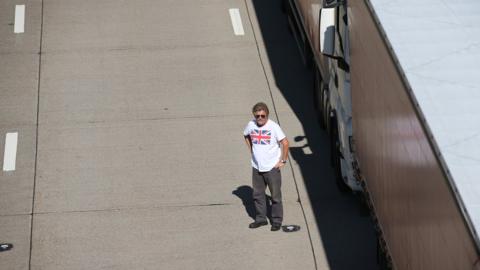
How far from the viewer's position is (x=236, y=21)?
19.4m

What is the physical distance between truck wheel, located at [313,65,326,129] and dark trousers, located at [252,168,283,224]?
8.02ft

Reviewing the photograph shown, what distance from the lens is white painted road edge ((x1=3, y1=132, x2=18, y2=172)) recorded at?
14.8m

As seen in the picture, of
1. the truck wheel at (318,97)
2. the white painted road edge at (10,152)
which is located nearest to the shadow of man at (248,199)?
the truck wheel at (318,97)

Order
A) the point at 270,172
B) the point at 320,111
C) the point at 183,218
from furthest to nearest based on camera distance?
1. the point at 320,111
2. the point at 183,218
3. the point at 270,172

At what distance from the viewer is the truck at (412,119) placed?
7547 mm

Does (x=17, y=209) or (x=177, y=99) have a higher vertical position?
(x=177, y=99)

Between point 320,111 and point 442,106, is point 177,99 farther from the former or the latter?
point 442,106

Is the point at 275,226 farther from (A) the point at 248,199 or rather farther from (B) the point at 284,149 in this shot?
(B) the point at 284,149

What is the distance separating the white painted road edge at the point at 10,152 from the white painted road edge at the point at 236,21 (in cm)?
480

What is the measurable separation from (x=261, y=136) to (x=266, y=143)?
0.10 m

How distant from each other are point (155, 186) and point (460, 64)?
596cm

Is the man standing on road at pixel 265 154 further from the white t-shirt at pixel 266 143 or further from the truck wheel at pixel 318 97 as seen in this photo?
the truck wheel at pixel 318 97

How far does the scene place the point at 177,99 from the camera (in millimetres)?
16578

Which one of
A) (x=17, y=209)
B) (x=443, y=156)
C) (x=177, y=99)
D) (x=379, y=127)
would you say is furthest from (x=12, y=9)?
(x=443, y=156)
